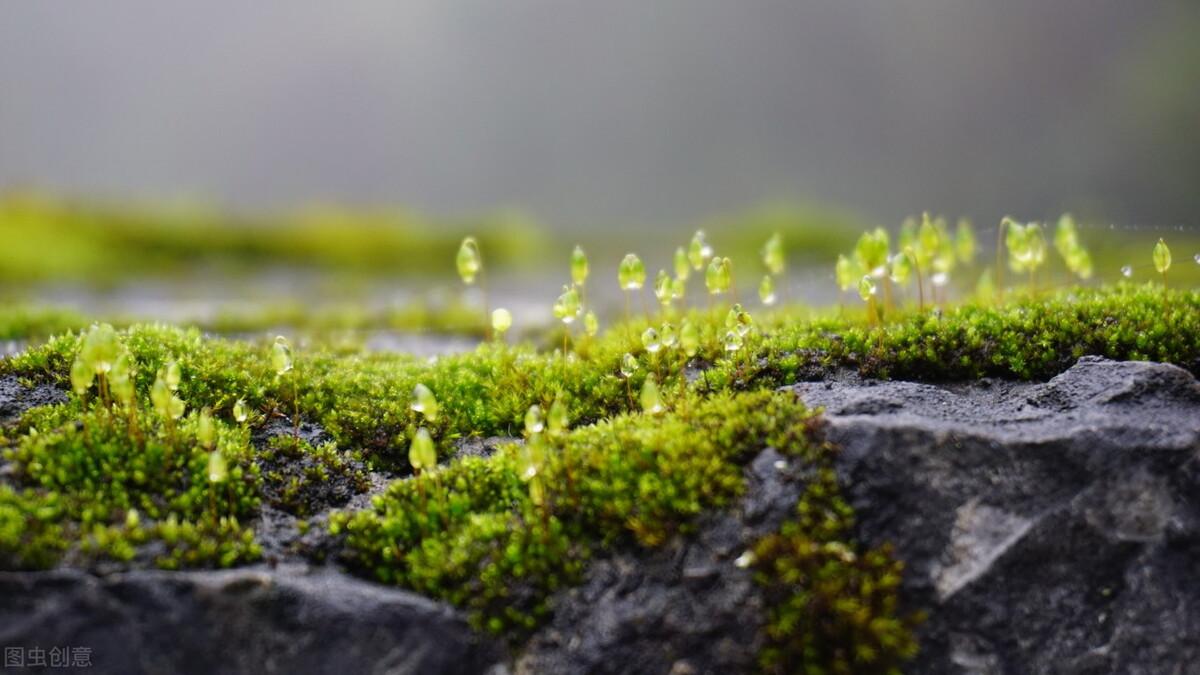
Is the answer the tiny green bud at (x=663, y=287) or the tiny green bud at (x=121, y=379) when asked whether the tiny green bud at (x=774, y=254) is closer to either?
the tiny green bud at (x=663, y=287)

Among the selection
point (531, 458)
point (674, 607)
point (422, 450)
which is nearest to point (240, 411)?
point (422, 450)

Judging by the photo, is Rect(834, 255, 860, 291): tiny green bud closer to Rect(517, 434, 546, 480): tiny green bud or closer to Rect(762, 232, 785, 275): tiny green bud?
Rect(762, 232, 785, 275): tiny green bud

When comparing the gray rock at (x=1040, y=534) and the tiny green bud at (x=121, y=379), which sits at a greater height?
the tiny green bud at (x=121, y=379)

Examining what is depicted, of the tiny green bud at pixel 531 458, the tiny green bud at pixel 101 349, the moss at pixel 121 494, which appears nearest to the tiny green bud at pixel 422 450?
the tiny green bud at pixel 531 458

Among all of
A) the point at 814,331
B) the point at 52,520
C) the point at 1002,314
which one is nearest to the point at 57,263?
the point at 52,520

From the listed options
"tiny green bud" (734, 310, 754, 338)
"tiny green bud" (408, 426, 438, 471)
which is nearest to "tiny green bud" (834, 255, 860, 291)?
"tiny green bud" (734, 310, 754, 338)

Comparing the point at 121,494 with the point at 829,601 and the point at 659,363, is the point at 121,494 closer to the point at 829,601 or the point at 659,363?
the point at 659,363

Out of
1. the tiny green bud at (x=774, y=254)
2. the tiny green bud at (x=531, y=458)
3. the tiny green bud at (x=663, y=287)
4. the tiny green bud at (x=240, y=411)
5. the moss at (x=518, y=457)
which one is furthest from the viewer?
the tiny green bud at (x=774, y=254)
